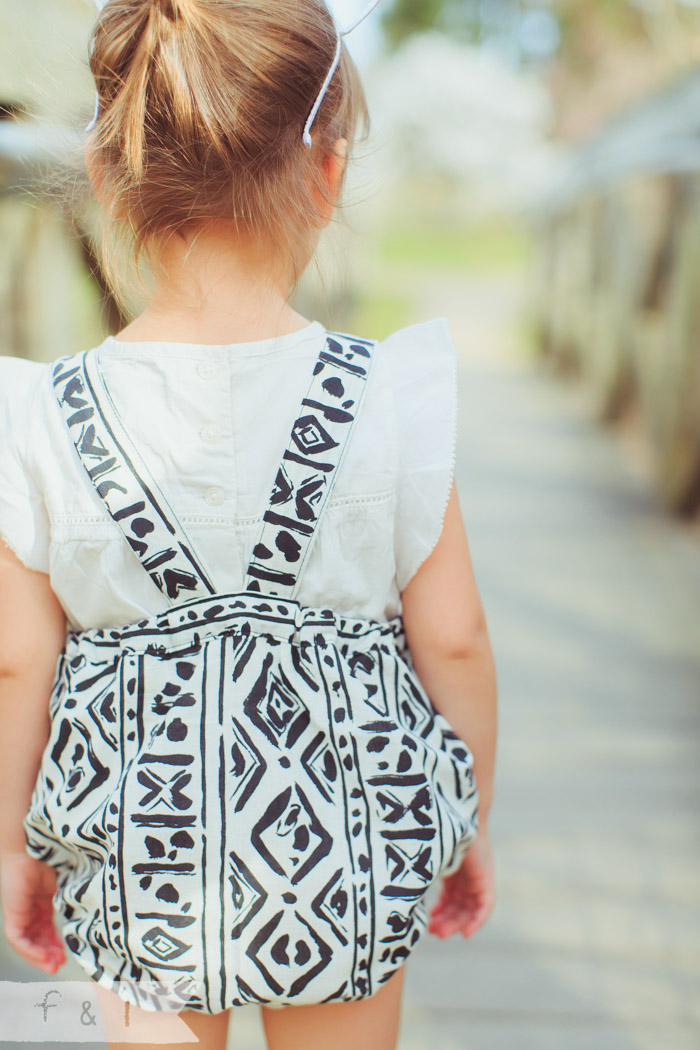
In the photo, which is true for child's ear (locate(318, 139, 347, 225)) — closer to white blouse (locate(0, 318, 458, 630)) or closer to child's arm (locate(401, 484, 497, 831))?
white blouse (locate(0, 318, 458, 630))

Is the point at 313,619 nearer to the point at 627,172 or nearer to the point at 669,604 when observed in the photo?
the point at 669,604

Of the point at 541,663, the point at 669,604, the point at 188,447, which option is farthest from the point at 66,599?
the point at 669,604

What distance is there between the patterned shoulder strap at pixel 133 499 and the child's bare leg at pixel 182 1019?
1.34ft

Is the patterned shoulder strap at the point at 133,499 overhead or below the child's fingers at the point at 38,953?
overhead

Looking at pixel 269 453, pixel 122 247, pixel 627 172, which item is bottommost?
pixel 269 453

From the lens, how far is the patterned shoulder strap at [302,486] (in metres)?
0.98

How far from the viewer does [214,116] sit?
93 cm

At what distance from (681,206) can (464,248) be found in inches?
789

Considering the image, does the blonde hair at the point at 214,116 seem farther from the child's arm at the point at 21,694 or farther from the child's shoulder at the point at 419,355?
the child's arm at the point at 21,694

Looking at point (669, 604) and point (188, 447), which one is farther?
point (669, 604)

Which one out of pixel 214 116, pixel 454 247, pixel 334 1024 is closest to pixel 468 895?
pixel 334 1024

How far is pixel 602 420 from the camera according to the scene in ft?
21.7

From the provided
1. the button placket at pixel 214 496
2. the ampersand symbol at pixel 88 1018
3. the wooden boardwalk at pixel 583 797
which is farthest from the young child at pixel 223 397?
the wooden boardwalk at pixel 583 797

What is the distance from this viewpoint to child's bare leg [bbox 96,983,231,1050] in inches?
40.1
